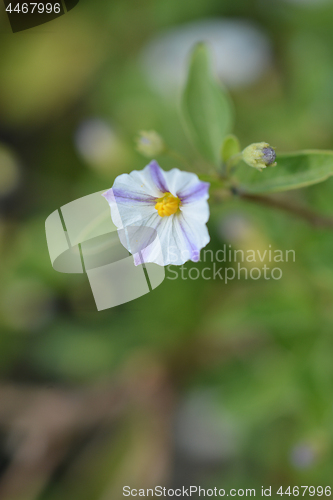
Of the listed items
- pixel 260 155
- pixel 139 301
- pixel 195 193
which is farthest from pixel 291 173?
pixel 139 301

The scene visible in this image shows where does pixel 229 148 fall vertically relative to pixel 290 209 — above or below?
above

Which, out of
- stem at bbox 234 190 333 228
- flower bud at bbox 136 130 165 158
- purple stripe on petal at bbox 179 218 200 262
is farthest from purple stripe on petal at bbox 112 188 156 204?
stem at bbox 234 190 333 228

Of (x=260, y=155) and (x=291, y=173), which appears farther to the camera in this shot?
(x=291, y=173)

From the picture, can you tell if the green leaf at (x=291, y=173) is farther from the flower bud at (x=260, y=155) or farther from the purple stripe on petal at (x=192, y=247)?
the purple stripe on petal at (x=192, y=247)

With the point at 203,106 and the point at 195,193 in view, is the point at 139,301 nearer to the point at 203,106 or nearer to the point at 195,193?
the point at 203,106

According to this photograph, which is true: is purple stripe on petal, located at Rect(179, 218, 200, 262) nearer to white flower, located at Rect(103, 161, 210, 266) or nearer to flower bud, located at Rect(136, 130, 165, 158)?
white flower, located at Rect(103, 161, 210, 266)

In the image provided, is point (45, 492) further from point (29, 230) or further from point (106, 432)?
point (29, 230)

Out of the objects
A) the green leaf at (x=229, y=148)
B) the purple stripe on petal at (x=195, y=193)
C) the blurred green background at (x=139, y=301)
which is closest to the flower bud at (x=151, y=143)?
the green leaf at (x=229, y=148)

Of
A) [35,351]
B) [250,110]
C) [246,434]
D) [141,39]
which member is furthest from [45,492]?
[141,39]
